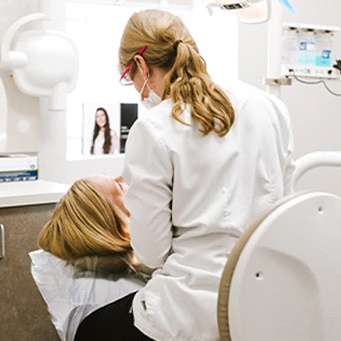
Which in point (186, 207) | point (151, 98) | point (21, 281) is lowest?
point (21, 281)

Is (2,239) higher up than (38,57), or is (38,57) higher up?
(38,57)

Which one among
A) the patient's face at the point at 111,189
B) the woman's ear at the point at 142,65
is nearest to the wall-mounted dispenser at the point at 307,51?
the patient's face at the point at 111,189

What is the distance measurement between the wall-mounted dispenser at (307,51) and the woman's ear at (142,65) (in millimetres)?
1028

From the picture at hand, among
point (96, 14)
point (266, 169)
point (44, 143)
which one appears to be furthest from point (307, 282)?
point (96, 14)

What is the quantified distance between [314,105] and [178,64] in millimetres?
2035

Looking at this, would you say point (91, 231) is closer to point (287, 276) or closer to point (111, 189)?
point (111, 189)

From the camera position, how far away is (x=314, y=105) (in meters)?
3.34

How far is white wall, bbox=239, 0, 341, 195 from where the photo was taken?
321cm

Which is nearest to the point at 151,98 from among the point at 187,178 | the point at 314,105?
the point at 187,178

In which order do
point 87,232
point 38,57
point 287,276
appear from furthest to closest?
point 38,57 → point 87,232 → point 287,276

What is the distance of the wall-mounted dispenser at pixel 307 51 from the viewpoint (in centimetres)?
247

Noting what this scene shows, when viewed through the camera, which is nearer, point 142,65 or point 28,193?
point 142,65

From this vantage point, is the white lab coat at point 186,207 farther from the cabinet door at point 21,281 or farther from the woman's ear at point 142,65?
the cabinet door at point 21,281

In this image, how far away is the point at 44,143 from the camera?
96.8 inches
